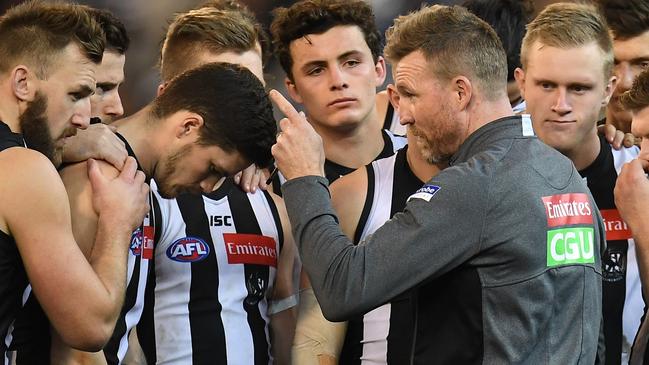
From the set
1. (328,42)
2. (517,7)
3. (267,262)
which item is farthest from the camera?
(517,7)

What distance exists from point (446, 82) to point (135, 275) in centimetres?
133

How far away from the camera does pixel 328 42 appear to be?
4711 millimetres

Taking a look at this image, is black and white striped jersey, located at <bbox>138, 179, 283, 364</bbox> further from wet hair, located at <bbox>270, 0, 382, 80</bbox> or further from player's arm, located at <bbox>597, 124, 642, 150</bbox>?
player's arm, located at <bbox>597, 124, 642, 150</bbox>

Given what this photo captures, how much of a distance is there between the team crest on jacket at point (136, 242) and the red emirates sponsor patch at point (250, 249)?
35cm

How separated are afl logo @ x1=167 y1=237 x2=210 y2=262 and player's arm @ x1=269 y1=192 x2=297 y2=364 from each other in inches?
13.7

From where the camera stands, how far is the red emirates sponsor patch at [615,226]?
4031mm

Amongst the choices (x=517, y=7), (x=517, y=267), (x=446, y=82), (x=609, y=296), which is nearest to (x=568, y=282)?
(x=517, y=267)

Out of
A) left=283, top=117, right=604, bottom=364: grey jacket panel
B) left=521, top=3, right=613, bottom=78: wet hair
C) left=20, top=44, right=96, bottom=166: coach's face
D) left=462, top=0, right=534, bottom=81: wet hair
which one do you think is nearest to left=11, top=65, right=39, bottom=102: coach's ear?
left=20, top=44, right=96, bottom=166: coach's face

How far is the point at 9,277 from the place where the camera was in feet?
10.1

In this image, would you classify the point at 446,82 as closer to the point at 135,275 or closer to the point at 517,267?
the point at 517,267

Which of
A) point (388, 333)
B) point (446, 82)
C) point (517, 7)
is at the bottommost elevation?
point (388, 333)

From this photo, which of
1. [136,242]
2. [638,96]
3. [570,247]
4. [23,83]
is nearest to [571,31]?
[638,96]

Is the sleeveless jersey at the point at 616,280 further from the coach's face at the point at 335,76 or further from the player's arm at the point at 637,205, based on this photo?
the coach's face at the point at 335,76

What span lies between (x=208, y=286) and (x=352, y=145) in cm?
109
